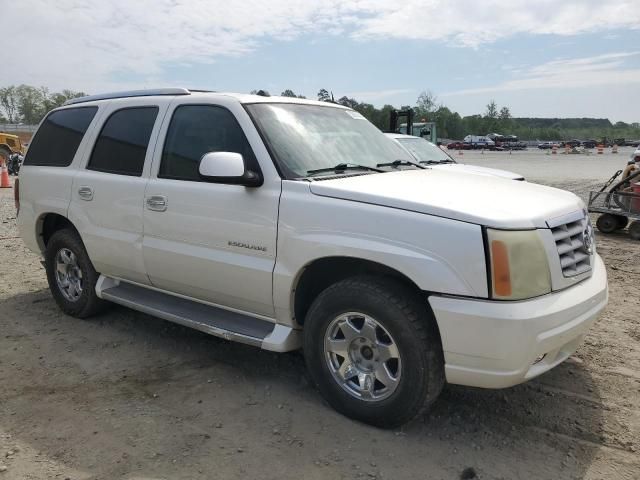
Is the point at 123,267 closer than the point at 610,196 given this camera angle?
Yes

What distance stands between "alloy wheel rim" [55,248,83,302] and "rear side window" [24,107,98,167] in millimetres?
842

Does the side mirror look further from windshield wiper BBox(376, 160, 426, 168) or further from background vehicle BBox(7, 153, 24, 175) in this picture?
background vehicle BBox(7, 153, 24, 175)

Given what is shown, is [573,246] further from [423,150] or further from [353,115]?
[423,150]

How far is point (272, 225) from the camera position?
3400 mm

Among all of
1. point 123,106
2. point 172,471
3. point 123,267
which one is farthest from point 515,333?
point 123,106

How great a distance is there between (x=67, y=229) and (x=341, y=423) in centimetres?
327

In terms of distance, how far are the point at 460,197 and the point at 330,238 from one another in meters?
0.76

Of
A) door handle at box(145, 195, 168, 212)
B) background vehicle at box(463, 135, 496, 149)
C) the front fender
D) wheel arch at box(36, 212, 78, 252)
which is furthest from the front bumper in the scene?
background vehicle at box(463, 135, 496, 149)

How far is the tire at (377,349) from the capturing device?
9.66 ft

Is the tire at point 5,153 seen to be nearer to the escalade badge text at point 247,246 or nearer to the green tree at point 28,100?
the escalade badge text at point 247,246

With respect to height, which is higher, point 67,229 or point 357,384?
point 67,229

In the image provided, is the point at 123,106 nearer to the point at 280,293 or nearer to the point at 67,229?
the point at 67,229

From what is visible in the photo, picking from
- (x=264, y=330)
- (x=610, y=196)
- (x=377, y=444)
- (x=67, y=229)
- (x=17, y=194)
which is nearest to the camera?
(x=377, y=444)

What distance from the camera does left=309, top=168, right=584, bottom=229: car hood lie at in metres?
2.81
